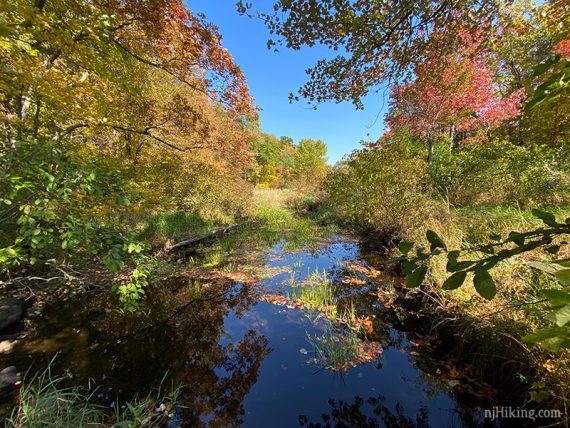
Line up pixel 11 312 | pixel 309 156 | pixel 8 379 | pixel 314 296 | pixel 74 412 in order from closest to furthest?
1. pixel 74 412
2. pixel 8 379
3. pixel 11 312
4. pixel 314 296
5. pixel 309 156

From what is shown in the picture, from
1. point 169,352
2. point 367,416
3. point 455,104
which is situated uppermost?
point 455,104

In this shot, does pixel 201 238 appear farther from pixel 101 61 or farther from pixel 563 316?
pixel 563 316

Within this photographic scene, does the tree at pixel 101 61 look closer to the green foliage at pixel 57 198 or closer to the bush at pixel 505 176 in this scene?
the green foliage at pixel 57 198

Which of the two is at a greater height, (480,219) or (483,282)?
(480,219)

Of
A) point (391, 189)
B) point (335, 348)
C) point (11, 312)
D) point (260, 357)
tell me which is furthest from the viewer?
point (391, 189)

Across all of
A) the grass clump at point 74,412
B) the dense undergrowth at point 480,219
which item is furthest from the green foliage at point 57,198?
the dense undergrowth at point 480,219

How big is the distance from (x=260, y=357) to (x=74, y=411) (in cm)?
221

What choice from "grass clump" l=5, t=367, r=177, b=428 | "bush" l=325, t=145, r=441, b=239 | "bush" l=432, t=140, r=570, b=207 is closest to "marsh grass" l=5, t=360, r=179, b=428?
"grass clump" l=5, t=367, r=177, b=428

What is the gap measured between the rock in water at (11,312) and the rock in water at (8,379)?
1.33 meters

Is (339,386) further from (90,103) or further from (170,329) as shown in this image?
(90,103)

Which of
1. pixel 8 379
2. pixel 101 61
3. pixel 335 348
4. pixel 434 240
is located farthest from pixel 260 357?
pixel 101 61

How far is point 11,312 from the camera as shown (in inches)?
171

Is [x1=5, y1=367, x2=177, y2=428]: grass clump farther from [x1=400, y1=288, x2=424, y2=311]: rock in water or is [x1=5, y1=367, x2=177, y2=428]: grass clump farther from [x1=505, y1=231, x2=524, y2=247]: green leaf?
[x1=400, y1=288, x2=424, y2=311]: rock in water

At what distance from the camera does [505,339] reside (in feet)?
10.2
